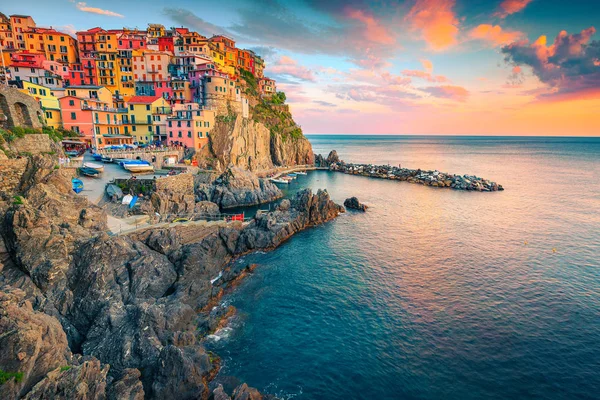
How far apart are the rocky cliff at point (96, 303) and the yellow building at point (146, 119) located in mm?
51105

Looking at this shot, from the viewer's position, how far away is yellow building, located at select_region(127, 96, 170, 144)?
79.2 metres

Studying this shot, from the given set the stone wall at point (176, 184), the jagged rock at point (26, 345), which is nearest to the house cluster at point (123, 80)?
the stone wall at point (176, 184)

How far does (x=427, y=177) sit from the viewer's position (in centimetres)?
9706

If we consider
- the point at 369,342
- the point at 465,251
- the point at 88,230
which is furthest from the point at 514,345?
the point at 88,230

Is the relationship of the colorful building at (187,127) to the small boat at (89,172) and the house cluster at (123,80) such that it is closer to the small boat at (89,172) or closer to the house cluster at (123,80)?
the house cluster at (123,80)

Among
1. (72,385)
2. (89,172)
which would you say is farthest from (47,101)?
(72,385)

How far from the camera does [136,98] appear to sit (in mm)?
80875

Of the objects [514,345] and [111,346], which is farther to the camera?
[514,345]

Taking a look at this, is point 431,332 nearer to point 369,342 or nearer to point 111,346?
point 369,342

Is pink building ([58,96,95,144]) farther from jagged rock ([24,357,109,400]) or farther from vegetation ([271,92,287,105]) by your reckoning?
vegetation ([271,92,287,105])

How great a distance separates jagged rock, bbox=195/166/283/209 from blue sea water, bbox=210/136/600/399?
19.9 metres

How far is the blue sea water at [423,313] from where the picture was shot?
70.8 feet

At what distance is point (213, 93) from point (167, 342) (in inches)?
3004

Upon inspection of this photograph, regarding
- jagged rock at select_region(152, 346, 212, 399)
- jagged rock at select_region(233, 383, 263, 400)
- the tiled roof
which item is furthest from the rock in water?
the tiled roof
